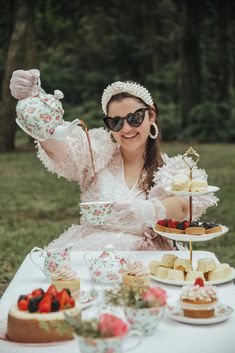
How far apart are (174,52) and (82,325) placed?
25275mm

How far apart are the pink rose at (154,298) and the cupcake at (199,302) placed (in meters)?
0.15

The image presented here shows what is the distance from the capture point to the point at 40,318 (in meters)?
1.96

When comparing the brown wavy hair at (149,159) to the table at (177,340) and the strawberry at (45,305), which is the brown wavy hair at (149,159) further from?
the strawberry at (45,305)

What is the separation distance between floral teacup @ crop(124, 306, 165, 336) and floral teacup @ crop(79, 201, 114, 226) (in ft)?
2.61

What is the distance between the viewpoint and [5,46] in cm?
1947

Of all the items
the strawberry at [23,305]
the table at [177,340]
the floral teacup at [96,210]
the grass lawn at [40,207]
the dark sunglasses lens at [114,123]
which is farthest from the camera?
the grass lawn at [40,207]

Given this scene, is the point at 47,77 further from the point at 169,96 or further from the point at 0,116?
the point at 0,116

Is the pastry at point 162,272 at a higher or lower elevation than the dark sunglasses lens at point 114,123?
lower

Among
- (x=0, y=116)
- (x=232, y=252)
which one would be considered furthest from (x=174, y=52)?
(x=232, y=252)

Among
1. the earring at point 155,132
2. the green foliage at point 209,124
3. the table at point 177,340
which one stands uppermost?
the earring at point 155,132

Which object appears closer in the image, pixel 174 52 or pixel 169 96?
pixel 169 96

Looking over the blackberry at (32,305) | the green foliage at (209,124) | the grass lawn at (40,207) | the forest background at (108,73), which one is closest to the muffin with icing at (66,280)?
the blackberry at (32,305)

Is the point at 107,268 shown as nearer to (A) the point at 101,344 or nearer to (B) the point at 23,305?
(B) the point at 23,305

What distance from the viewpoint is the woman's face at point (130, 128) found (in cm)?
335
